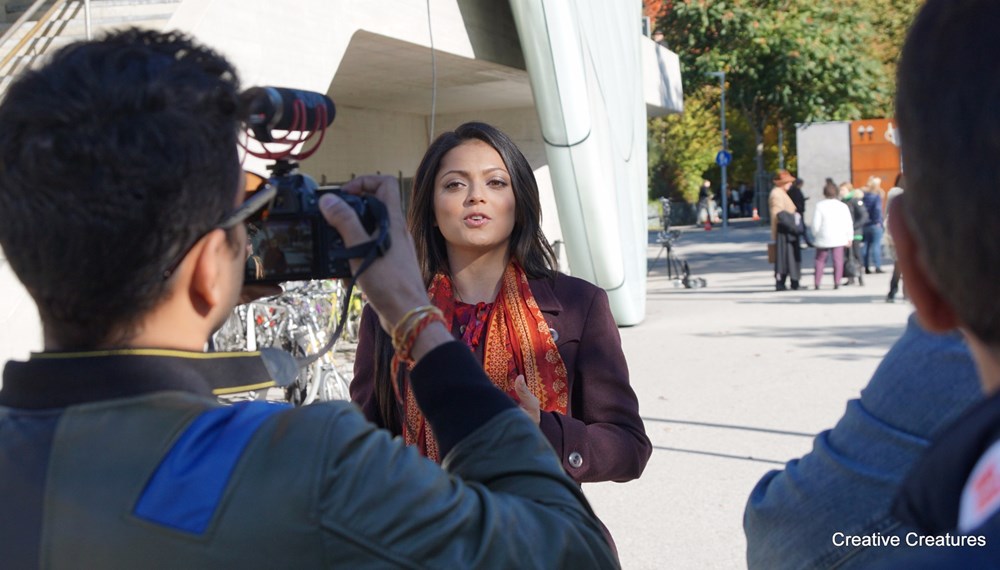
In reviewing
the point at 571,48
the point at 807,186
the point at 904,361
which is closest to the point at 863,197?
the point at 571,48

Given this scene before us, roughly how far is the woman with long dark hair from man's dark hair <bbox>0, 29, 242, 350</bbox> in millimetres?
1483

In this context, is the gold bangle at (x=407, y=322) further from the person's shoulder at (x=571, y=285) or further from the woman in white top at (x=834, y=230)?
the woman in white top at (x=834, y=230)

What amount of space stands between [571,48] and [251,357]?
35.7 feet

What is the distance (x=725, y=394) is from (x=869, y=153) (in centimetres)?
2605

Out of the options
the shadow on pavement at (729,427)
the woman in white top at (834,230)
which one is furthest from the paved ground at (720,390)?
the woman in white top at (834,230)

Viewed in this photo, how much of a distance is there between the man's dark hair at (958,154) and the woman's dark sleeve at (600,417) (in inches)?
73.6

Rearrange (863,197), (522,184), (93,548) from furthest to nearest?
(863,197) → (522,184) → (93,548)

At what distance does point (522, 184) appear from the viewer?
10.9 ft

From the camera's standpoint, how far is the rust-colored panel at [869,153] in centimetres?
3250

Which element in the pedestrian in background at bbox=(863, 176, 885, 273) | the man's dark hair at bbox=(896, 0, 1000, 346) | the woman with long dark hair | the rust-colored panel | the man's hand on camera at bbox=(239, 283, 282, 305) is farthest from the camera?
the rust-colored panel

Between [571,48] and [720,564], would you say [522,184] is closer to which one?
[720,564]

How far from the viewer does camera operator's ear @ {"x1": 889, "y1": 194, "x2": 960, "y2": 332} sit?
3.36 ft

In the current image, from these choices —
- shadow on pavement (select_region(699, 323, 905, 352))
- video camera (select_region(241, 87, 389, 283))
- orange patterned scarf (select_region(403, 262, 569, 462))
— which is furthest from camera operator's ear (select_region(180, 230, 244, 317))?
shadow on pavement (select_region(699, 323, 905, 352))

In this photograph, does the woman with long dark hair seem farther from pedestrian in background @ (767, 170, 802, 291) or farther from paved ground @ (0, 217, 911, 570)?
pedestrian in background @ (767, 170, 802, 291)
